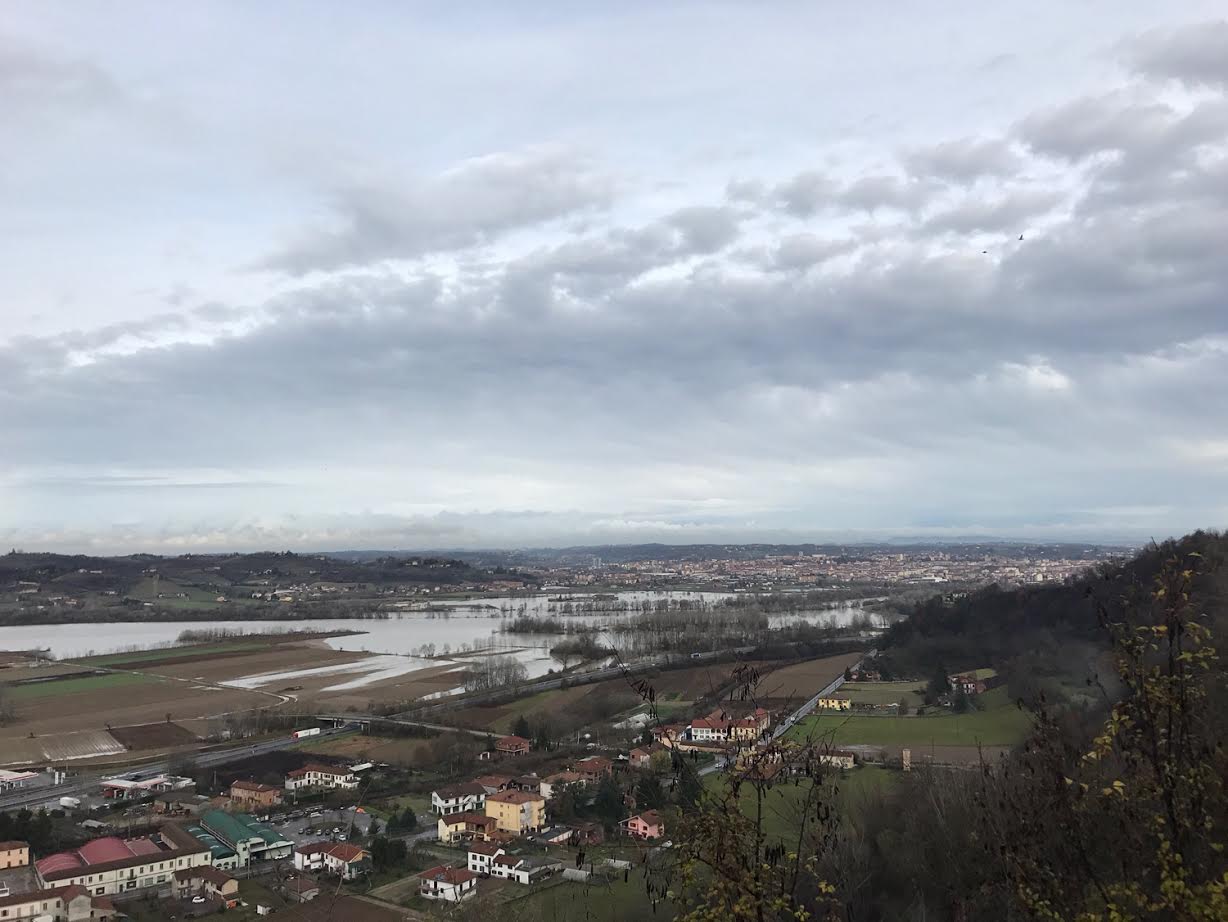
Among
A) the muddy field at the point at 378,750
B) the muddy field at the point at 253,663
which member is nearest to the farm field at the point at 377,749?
the muddy field at the point at 378,750

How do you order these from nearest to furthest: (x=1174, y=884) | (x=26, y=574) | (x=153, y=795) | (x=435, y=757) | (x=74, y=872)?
(x=1174, y=884) → (x=74, y=872) → (x=153, y=795) → (x=435, y=757) → (x=26, y=574)

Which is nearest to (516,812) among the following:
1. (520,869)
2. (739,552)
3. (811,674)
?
(520,869)

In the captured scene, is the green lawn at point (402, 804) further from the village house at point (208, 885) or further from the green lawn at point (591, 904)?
the green lawn at point (591, 904)

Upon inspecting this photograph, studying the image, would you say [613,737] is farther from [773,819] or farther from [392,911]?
[392,911]

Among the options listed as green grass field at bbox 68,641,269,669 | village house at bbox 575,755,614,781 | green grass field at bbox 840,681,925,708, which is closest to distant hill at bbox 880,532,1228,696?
green grass field at bbox 840,681,925,708

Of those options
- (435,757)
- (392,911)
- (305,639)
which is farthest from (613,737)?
(305,639)
